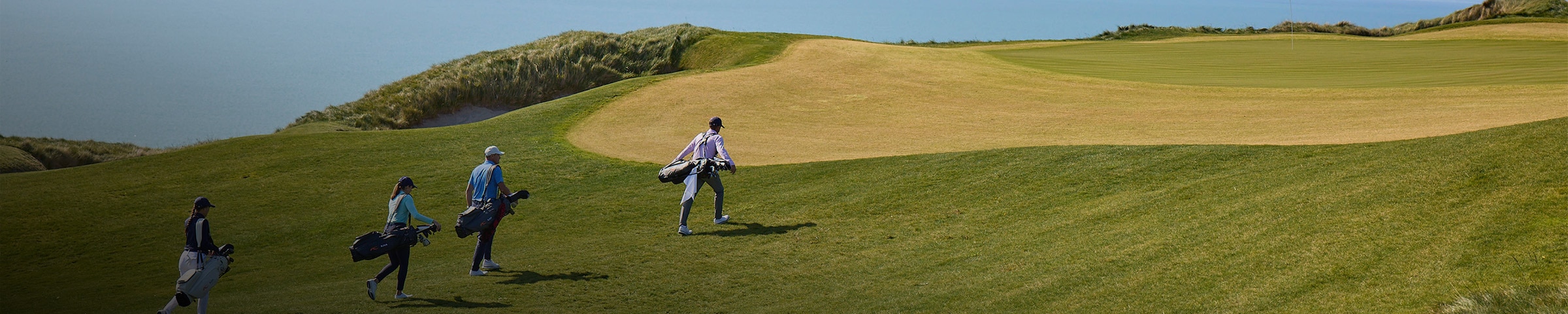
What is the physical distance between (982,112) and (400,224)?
18.5 metres

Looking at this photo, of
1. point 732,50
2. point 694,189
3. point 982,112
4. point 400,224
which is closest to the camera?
point 400,224

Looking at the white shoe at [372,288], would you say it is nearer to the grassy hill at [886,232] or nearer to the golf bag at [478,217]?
the grassy hill at [886,232]

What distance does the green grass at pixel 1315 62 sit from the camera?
2678cm

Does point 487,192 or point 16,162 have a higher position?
point 16,162

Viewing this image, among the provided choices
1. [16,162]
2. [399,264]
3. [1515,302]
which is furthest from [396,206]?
[16,162]

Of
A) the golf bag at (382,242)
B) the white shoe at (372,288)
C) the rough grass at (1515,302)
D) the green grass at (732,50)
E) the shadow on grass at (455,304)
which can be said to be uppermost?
the green grass at (732,50)

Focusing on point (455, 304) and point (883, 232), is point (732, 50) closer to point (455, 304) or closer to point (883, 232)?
point (883, 232)

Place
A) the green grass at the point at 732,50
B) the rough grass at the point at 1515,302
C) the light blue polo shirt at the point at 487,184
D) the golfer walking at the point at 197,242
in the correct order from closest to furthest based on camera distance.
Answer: the rough grass at the point at 1515,302 → the golfer walking at the point at 197,242 → the light blue polo shirt at the point at 487,184 → the green grass at the point at 732,50

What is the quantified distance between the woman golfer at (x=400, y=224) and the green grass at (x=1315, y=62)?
2454 cm

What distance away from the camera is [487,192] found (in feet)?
44.0

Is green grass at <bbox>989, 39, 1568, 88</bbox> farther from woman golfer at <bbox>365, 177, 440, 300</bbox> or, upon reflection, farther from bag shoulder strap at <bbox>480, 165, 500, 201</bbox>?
woman golfer at <bbox>365, 177, 440, 300</bbox>

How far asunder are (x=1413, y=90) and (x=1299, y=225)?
1668 centimetres

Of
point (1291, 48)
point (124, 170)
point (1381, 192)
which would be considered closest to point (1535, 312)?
point (1381, 192)

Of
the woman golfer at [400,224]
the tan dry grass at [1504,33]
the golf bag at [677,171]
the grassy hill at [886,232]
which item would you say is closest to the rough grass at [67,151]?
the grassy hill at [886,232]
